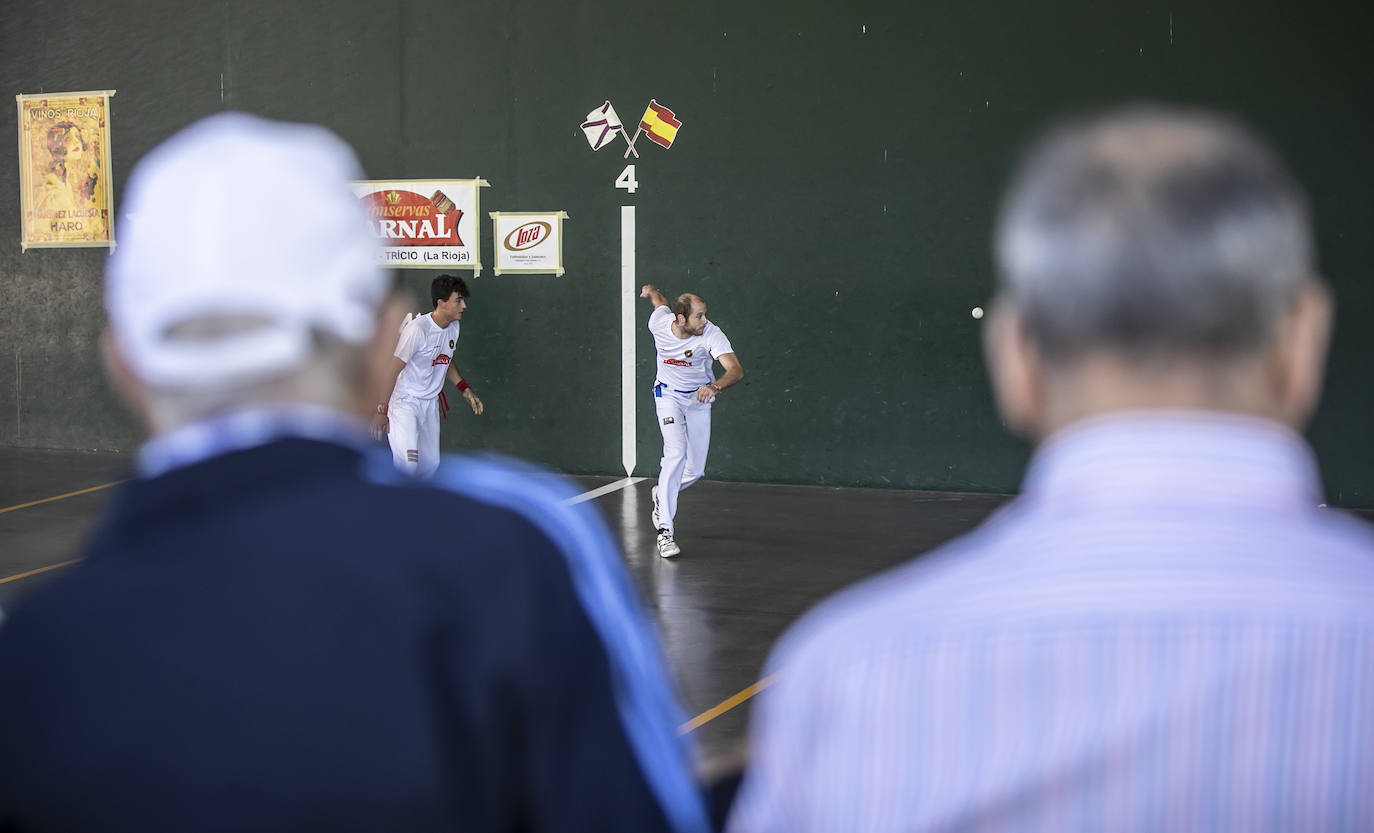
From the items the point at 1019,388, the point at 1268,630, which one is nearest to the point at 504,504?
the point at 1019,388

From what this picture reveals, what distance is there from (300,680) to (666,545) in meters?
8.17

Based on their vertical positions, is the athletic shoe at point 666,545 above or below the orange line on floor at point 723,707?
above

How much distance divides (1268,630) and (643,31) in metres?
11.4

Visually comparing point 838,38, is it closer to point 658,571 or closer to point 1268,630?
point 658,571

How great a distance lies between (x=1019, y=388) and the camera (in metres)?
1.10

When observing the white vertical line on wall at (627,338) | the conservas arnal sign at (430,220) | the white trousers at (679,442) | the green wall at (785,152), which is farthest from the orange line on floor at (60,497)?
the white trousers at (679,442)

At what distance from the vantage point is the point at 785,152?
11500 millimetres

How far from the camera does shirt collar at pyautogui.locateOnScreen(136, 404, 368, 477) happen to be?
1154mm

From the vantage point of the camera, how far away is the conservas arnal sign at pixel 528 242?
12.2 metres

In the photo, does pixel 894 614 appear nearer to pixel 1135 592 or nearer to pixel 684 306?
pixel 1135 592

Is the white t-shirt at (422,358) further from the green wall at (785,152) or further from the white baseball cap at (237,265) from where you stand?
the white baseball cap at (237,265)

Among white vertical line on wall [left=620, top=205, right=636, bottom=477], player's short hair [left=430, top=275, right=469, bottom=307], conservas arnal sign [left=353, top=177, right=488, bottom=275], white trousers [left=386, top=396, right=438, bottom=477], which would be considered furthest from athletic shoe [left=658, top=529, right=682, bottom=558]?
conservas arnal sign [left=353, top=177, right=488, bottom=275]

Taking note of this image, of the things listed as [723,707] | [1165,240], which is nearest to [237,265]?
[1165,240]

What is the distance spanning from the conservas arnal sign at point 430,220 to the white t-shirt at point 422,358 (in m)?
2.60
